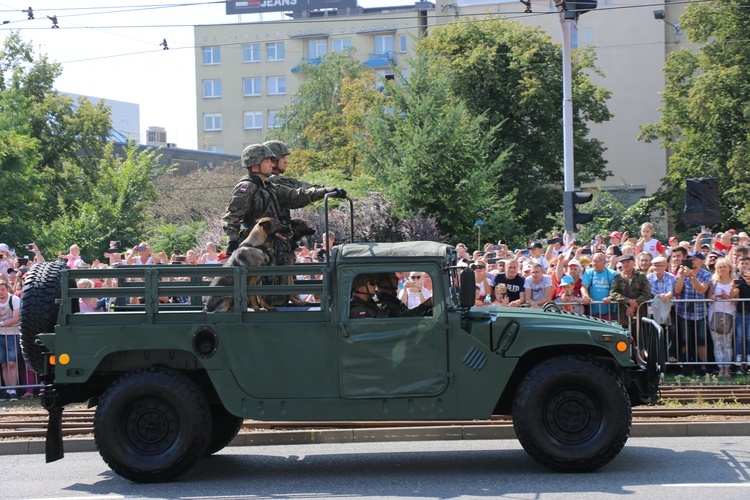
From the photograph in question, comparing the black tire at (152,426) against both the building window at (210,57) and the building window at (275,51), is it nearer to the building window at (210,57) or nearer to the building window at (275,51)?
the building window at (275,51)

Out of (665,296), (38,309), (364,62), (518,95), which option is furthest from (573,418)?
(364,62)

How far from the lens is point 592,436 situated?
8.72 metres

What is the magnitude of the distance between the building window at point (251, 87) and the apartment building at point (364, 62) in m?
0.09

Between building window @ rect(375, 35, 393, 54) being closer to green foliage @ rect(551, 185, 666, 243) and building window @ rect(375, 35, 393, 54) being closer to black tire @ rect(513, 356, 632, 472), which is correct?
green foliage @ rect(551, 185, 666, 243)

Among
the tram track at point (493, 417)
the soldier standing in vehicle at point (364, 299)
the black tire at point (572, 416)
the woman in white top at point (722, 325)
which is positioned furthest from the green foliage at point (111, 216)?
the black tire at point (572, 416)

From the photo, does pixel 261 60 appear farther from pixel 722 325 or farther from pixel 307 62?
pixel 722 325

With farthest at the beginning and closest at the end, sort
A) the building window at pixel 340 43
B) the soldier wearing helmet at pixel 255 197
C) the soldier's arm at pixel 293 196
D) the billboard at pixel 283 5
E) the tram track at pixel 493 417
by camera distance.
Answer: the billboard at pixel 283 5, the building window at pixel 340 43, the tram track at pixel 493 417, the soldier's arm at pixel 293 196, the soldier wearing helmet at pixel 255 197

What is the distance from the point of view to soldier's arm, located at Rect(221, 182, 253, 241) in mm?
10023

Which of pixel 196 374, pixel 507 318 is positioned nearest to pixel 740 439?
pixel 507 318

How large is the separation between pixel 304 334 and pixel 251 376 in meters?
0.59

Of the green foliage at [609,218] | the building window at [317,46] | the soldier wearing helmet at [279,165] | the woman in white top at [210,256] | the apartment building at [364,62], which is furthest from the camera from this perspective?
the building window at [317,46]

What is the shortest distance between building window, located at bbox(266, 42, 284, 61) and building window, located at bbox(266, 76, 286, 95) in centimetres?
166

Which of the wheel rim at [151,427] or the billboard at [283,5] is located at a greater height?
the billboard at [283,5]

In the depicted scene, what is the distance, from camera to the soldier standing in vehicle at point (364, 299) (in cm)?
893
